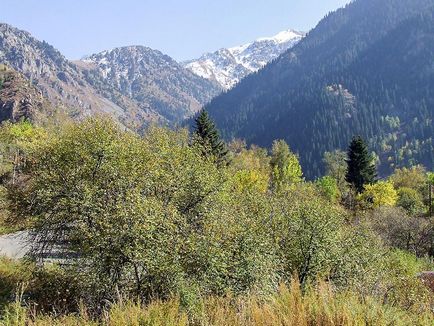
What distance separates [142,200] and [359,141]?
194 ft

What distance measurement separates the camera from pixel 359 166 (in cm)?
6875

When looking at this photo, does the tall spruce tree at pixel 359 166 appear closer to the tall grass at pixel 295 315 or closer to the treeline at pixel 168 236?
the treeline at pixel 168 236

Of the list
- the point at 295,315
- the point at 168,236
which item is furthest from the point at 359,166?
the point at 295,315

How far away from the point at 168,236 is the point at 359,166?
196 feet

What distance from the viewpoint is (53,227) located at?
76.1ft

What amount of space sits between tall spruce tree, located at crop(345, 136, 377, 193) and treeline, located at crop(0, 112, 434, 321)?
45327mm

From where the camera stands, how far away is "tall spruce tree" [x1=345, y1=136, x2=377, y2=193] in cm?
6831

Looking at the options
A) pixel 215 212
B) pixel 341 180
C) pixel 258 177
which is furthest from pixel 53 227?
pixel 341 180

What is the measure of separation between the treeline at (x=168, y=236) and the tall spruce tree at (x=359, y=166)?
4533 centimetres

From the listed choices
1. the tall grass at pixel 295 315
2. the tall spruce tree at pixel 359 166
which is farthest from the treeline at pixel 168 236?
the tall spruce tree at pixel 359 166

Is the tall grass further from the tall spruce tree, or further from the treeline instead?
the tall spruce tree

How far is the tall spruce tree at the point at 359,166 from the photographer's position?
2689 inches

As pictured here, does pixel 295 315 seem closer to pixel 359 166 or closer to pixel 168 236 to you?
pixel 168 236

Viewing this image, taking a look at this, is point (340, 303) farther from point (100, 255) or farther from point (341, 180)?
point (341, 180)
